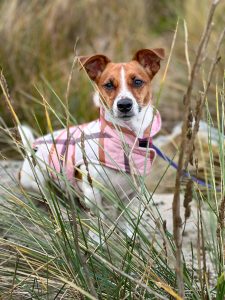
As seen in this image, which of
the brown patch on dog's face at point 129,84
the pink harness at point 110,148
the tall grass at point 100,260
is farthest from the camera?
the brown patch on dog's face at point 129,84

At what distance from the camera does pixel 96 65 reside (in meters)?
3.95

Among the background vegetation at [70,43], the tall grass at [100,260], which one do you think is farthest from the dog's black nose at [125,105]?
the background vegetation at [70,43]

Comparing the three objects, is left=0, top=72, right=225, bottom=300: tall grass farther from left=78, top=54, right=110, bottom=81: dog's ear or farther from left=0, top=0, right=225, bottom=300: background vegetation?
left=78, top=54, right=110, bottom=81: dog's ear

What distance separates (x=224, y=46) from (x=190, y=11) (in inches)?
113

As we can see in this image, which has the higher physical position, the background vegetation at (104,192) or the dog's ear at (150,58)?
the dog's ear at (150,58)

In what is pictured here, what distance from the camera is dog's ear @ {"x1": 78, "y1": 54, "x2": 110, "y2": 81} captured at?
3.85 metres

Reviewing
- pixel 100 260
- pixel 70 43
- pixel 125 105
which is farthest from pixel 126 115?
pixel 70 43

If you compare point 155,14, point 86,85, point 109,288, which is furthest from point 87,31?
point 109,288

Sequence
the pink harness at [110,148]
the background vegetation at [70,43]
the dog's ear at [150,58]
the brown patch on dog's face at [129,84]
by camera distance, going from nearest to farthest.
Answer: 1. the pink harness at [110,148]
2. the brown patch on dog's face at [129,84]
3. the dog's ear at [150,58]
4. the background vegetation at [70,43]

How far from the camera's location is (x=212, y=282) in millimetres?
3506

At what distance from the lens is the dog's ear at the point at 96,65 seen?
3850 mm

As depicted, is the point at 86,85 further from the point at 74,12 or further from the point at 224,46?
the point at 74,12

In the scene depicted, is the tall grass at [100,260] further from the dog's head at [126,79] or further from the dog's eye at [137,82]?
the dog's eye at [137,82]

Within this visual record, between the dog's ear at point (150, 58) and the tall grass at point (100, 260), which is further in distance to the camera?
the dog's ear at point (150, 58)
